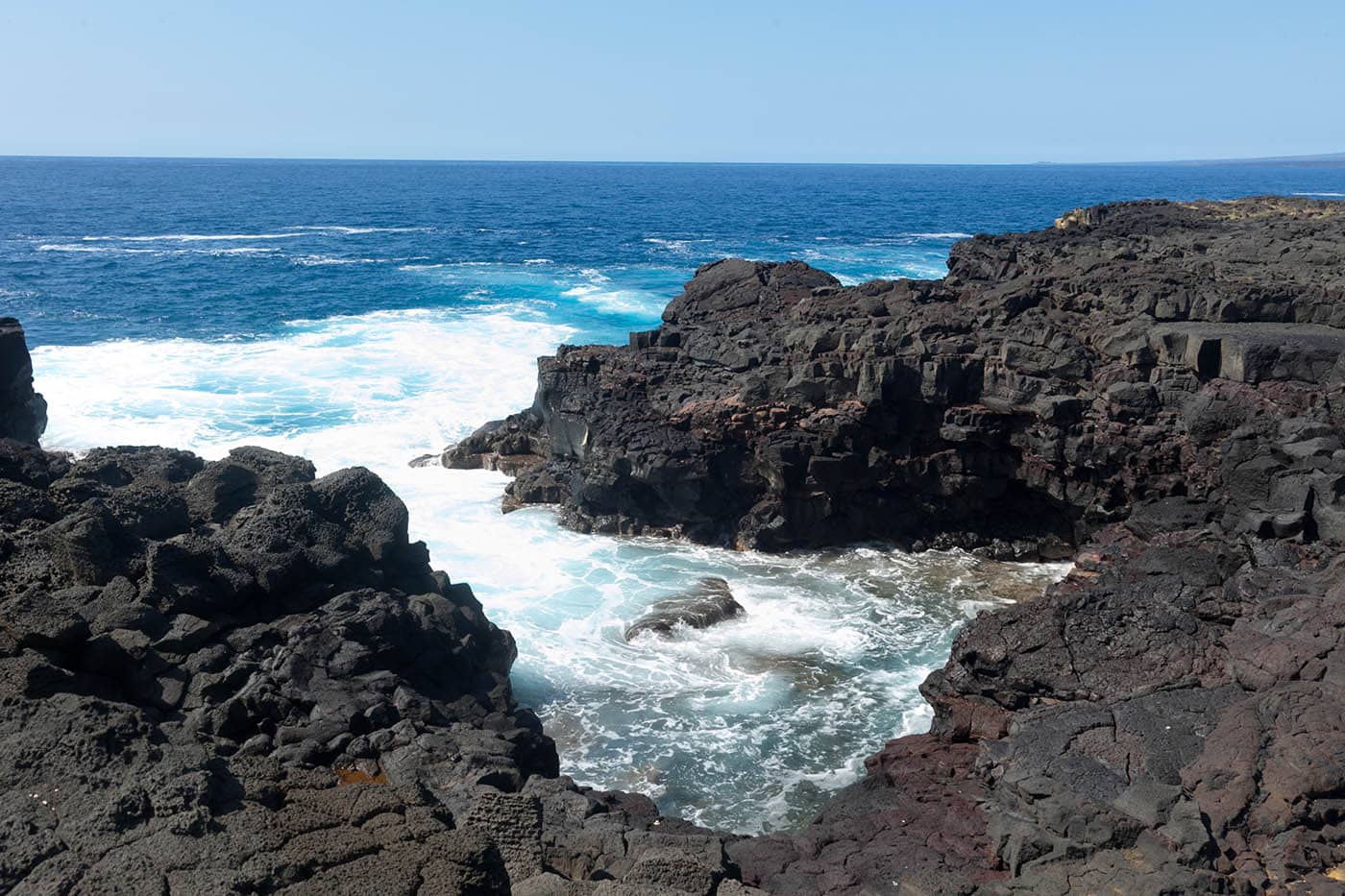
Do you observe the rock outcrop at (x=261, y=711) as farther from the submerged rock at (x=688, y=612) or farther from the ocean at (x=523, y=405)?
the submerged rock at (x=688, y=612)

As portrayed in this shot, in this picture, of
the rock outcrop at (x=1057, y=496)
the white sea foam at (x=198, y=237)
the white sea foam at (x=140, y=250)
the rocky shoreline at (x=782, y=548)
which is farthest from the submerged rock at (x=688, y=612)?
the white sea foam at (x=198, y=237)

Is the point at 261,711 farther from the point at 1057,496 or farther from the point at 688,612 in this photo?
the point at 1057,496

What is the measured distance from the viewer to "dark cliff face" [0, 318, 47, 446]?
2070 centimetres

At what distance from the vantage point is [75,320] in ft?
152

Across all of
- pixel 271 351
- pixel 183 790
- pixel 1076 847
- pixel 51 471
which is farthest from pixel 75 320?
pixel 1076 847

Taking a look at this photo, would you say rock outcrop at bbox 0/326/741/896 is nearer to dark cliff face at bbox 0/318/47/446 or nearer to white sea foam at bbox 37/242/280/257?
dark cliff face at bbox 0/318/47/446

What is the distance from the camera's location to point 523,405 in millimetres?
36031

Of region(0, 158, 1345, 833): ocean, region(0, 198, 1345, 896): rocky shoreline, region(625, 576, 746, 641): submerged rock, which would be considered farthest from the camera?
region(625, 576, 746, 641): submerged rock

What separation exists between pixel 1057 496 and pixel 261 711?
1701cm

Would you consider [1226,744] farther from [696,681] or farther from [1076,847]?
[696,681]

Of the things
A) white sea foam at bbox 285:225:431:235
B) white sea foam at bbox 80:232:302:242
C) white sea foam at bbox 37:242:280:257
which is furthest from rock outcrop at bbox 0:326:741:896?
white sea foam at bbox 285:225:431:235

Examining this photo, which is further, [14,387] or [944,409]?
[944,409]

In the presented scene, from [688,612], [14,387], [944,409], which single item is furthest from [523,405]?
[14,387]

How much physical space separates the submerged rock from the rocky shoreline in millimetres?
3258
